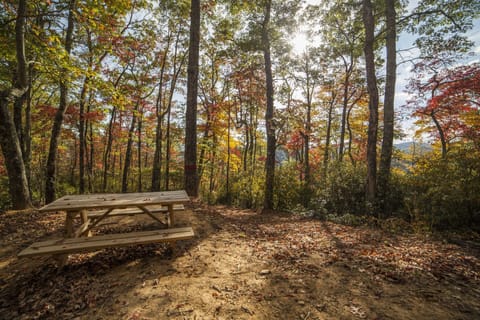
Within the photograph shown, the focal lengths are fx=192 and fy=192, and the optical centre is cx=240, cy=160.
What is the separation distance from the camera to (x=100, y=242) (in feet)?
7.97

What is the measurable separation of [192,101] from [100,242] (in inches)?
195

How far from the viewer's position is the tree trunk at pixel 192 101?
20.5 feet

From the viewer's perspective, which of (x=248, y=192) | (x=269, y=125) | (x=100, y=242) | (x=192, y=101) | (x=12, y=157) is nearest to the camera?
(x=100, y=242)

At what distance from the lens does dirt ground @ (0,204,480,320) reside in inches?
72.2

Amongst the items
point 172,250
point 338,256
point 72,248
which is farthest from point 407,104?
point 72,248

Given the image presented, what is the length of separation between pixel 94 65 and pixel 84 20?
17.2ft

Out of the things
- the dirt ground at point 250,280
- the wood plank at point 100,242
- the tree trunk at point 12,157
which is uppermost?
the tree trunk at point 12,157

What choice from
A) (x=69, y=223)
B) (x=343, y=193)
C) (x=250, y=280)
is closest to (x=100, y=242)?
(x=69, y=223)

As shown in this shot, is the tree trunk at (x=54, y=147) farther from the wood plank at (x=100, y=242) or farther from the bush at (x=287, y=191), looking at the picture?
the bush at (x=287, y=191)

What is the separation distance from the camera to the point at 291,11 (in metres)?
6.86

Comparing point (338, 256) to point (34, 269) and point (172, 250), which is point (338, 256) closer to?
point (172, 250)

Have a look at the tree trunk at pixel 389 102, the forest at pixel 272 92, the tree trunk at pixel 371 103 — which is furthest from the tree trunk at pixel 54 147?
the tree trunk at pixel 389 102

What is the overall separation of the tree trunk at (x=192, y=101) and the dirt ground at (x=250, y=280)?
9.51ft

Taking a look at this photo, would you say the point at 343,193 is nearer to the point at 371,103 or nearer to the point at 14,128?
the point at 371,103
